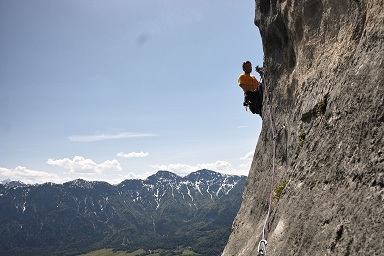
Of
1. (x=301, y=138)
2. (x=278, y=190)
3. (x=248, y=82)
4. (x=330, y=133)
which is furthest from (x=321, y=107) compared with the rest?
(x=248, y=82)

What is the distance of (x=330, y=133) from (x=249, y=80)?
1057cm

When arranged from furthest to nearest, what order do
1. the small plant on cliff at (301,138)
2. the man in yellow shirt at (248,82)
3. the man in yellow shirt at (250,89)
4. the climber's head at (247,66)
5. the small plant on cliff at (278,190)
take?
the man in yellow shirt at (248,82) < the man in yellow shirt at (250,89) < the climber's head at (247,66) < the small plant on cliff at (278,190) < the small plant on cliff at (301,138)

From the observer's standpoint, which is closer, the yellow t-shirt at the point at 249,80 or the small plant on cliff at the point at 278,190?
the small plant on cliff at the point at 278,190

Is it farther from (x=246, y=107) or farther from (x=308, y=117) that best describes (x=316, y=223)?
(x=246, y=107)

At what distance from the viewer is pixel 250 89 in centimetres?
1777

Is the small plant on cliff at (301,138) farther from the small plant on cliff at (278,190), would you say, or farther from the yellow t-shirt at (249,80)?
the yellow t-shirt at (249,80)

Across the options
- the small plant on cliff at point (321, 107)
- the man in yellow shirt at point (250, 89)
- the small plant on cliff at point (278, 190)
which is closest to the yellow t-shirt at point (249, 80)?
the man in yellow shirt at point (250, 89)

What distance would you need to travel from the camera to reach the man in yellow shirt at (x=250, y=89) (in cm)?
1719

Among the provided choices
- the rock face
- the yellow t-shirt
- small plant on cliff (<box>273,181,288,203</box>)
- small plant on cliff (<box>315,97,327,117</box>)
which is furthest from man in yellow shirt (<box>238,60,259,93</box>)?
small plant on cliff (<box>315,97,327,117</box>)

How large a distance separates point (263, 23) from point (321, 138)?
8.97 m

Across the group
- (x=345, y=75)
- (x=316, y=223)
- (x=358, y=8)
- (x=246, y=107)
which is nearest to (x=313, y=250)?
(x=316, y=223)

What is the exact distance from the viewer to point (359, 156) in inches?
233

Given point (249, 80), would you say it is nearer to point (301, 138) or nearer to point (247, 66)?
point (247, 66)

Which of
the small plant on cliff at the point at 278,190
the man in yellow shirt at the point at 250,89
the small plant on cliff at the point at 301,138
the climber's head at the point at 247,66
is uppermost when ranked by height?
the climber's head at the point at 247,66
